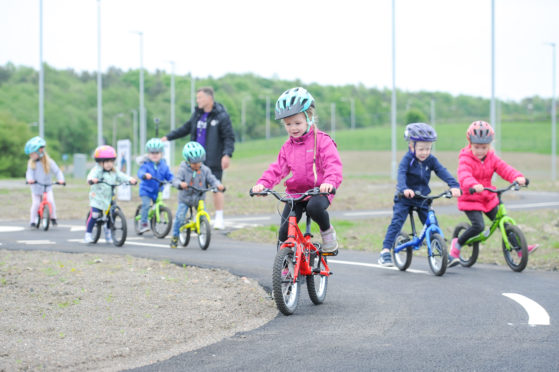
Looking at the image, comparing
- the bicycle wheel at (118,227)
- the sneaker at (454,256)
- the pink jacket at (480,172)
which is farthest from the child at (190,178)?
the pink jacket at (480,172)

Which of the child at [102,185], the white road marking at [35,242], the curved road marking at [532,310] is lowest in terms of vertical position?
the curved road marking at [532,310]

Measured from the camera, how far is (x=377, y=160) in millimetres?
77188

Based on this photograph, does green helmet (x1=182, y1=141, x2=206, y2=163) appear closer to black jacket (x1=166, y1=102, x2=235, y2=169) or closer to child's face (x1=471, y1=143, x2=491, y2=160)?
black jacket (x1=166, y1=102, x2=235, y2=169)

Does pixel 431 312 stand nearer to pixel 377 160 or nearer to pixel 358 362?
pixel 358 362

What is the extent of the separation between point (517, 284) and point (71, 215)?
42.5 feet

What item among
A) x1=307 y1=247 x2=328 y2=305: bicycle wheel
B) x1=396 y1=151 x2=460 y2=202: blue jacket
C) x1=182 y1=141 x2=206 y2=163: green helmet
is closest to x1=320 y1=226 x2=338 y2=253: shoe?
x1=307 y1=247 x2=328 y2=305: bicycle wheel

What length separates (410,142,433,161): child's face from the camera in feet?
29.0

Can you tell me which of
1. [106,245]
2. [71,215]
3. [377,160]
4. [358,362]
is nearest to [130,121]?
[377,160]

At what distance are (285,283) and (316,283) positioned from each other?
726 millimetres

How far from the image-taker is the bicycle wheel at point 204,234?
36.3 feet

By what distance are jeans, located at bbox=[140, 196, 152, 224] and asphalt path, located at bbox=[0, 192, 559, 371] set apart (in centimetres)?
326

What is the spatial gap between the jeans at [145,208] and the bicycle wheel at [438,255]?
5.94m

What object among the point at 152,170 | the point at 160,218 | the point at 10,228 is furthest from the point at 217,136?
the point at 10,228

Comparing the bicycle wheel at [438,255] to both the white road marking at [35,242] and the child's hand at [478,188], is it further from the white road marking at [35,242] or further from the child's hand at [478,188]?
the white road marking at [35,242]
